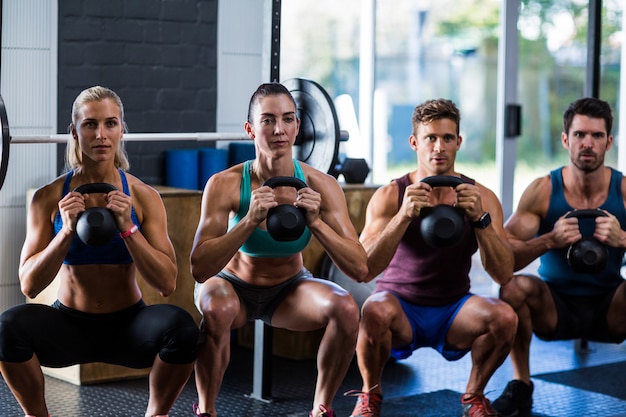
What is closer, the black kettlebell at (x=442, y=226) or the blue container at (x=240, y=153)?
the black kettlebell at (x=442, y=226)

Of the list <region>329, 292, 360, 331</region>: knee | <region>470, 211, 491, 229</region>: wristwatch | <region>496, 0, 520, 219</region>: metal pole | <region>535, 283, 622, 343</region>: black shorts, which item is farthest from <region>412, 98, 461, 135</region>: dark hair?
<region>496, 0, 520, 219</region>: metal pole

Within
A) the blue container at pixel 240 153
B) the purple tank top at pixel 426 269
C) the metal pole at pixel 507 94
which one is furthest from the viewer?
the metal pole at pixel 507 94

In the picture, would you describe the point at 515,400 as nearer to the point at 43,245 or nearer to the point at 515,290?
the point at 515,290

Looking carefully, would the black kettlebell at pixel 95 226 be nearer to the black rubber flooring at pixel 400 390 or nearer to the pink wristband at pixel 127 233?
the pink wristband at pixel 127 233

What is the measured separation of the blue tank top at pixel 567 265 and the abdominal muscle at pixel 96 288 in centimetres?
162

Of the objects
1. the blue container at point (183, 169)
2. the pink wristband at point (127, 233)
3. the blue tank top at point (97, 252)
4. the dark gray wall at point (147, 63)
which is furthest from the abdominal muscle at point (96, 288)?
the blue container at point (183, 169)

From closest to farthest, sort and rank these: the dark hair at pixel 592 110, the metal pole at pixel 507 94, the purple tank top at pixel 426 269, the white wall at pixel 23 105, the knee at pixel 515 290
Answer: the purple tank top at pixel 426 269, the knee at pixel 515 290, the dark hair at pixel 592 110, the white wall at pixel 23 105, the metal pole at pixel 507 94

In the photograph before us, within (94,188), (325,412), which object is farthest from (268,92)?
(325,412)

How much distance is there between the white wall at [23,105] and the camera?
13.2 feet

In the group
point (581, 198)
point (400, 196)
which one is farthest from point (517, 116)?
point (400, 196)

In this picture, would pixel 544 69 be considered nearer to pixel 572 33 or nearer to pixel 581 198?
pixel 572 33

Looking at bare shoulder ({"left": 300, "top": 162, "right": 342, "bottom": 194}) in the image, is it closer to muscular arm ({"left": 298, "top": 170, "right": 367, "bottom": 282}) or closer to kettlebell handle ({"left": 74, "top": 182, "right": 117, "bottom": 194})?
muscular arm ({"left": 298, "top": 170, "right": 367, "bottom": 282})

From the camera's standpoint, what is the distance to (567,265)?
12.0 feet

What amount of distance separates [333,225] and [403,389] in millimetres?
1116
